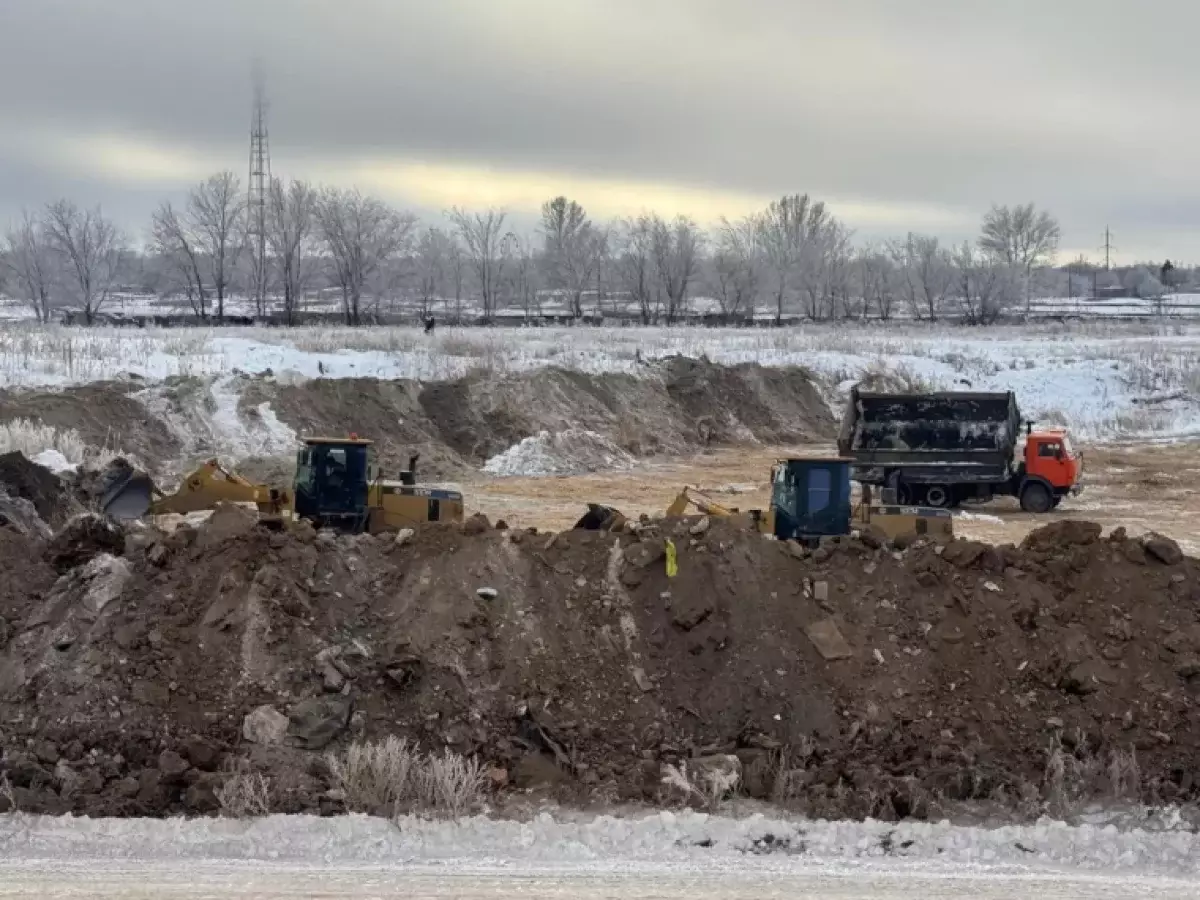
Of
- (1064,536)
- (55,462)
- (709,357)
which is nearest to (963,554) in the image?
(1064,536)

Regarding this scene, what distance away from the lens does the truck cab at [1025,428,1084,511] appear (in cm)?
2294

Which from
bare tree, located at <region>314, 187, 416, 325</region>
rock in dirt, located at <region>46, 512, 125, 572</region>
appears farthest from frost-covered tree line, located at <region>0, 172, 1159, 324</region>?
rock in dirt, located at <region>46, 512, 125, 572</region>

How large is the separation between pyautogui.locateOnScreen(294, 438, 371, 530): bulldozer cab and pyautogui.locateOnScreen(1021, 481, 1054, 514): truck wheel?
14265 millimetres

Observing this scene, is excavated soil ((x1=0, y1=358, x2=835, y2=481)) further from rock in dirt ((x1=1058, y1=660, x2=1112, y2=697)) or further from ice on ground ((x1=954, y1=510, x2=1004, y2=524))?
rock in dirt ((x1=1058, y1=660, x2=1112, y2=697))

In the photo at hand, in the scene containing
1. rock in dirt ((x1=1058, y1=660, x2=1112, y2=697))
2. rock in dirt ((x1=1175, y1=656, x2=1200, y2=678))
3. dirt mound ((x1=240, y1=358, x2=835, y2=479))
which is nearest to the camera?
rock in dirt ((x1=1058, y1=660, x2=1112, y2=697))

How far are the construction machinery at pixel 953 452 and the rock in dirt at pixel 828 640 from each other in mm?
12837

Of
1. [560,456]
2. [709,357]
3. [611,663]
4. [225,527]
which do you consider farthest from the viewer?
[709,357]

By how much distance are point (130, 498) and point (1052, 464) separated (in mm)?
16909

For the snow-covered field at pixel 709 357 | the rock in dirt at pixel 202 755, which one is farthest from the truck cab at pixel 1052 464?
the rock in dirt at pixel 202 755

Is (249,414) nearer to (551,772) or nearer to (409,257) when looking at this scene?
(551,772)

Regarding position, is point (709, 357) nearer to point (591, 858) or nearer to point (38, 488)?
point (38, 488)

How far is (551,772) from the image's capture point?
9.08m

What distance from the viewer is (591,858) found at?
7.59 metres

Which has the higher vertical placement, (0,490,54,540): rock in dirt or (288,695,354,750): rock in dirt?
(0,490,54,540): rock in dirt
